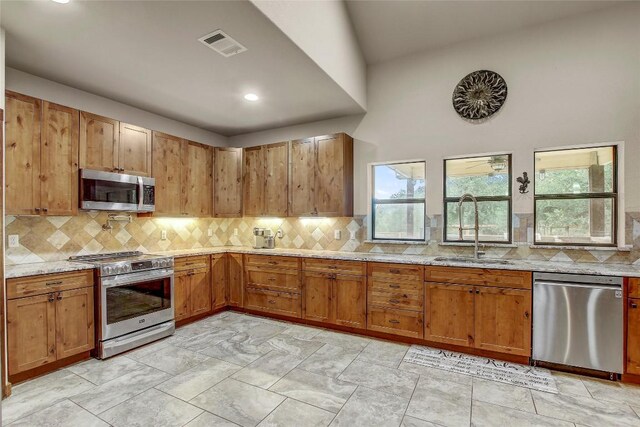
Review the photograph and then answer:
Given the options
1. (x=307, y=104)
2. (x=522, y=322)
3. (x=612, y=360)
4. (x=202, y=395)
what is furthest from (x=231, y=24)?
(x=612, y=360)

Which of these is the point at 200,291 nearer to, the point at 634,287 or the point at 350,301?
the point at 350,301

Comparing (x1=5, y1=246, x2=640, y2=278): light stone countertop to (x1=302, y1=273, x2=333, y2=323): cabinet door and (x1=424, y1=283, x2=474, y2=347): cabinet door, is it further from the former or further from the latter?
(x1=302, y1=273, x2=333, y2=323): cabinet door

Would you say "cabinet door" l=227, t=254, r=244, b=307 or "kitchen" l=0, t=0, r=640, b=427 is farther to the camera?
"cabinet door" l=227, t=254, r=244, b=307

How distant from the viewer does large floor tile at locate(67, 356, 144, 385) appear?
2846 millimetres

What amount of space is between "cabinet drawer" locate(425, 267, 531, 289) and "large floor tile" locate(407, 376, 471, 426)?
3.22ft

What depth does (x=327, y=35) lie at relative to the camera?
10.5 feet

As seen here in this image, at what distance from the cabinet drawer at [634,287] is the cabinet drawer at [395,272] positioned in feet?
5.56

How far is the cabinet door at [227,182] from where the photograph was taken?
5020 mm

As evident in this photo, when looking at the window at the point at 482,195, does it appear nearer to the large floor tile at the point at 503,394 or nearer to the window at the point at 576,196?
the window at the point at 576,196

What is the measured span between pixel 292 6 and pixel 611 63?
126 inches

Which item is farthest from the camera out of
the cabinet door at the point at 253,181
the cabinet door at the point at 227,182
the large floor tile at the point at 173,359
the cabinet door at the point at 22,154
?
the cabinet door at the point at 227,182

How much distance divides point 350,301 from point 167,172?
291 cm

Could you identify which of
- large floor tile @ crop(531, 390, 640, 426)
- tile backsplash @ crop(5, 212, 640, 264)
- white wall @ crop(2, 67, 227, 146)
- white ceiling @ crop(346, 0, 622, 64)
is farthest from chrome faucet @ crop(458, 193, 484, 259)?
white wall @ crop(2, 67, 227, 146)

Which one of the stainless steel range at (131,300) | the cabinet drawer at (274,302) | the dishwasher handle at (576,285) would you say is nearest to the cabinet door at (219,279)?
the cabinet drawer at (274,302)
